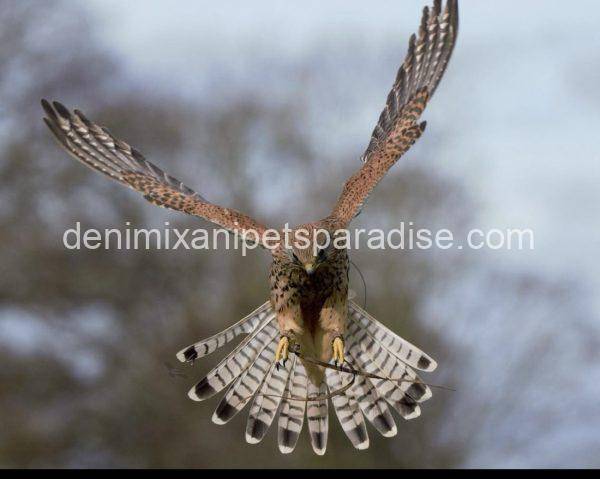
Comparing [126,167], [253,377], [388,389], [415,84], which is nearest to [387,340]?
[388,389]

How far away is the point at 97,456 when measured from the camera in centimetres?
2470

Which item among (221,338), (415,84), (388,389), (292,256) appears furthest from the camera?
(415,84)

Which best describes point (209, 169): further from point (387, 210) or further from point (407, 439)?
point (407, 439)

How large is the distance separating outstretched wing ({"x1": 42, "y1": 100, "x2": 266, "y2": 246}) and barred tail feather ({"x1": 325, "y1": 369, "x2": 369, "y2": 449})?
46.1 inches

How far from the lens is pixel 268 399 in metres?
7.54

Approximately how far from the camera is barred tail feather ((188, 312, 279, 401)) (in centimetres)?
745

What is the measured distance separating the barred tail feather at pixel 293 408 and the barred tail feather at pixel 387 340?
51 centimetres

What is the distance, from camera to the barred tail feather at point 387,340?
7688mm

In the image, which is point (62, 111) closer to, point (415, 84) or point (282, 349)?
point (282, 349)

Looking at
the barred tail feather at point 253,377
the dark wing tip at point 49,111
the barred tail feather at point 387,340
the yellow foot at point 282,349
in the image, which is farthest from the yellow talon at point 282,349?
the dark wing tip at point 49,111

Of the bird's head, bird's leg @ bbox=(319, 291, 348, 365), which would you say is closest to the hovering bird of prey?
bird's leg @ bbox=(319, 291, 348, 365)

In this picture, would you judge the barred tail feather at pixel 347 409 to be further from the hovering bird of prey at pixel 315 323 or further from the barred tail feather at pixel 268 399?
the barred tail feather at pixel 268 399

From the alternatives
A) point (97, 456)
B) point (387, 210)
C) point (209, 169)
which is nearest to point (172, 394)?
point (97, 456)

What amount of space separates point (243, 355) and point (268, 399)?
0.30 m
